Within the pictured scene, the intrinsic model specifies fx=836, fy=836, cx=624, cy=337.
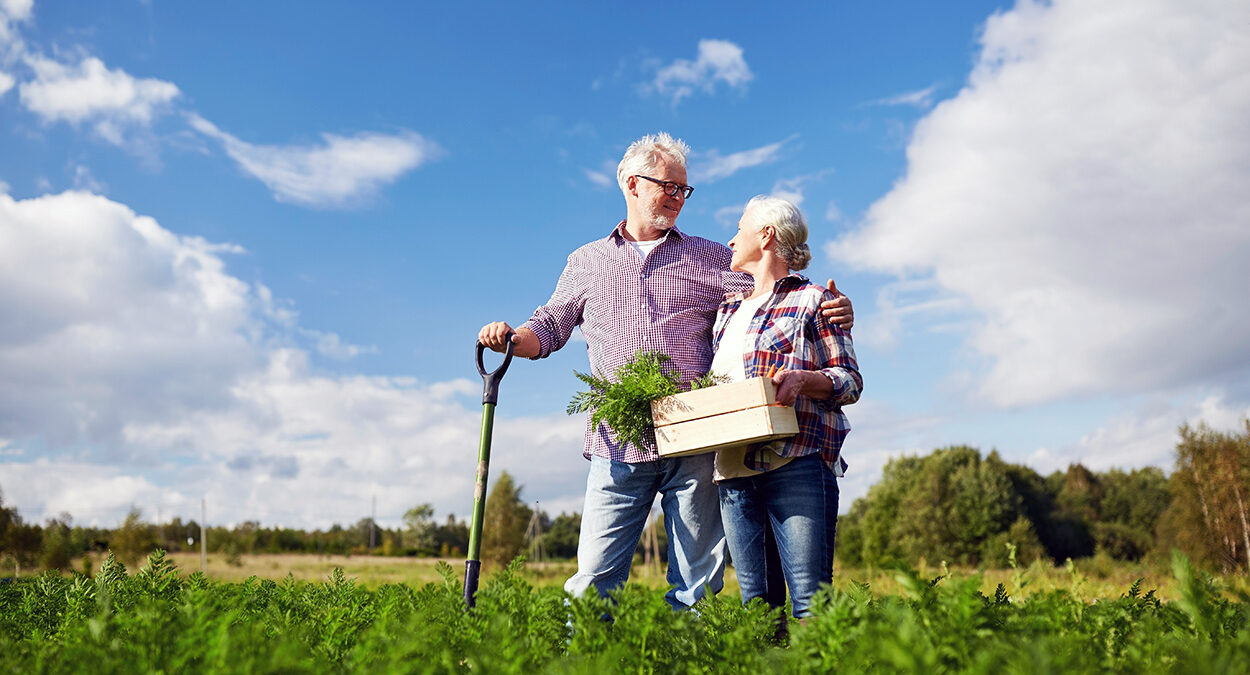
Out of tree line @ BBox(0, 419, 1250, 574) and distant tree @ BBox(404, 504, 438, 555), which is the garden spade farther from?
distant tree @ BBox(404, 504, 438, 555)

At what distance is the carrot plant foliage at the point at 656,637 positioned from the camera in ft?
6.08

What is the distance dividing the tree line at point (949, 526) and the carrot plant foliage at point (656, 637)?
60.9ft

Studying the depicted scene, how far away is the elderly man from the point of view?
449 centimetres

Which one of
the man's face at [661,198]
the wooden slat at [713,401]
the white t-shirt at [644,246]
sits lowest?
the wooden slat at [713,401]

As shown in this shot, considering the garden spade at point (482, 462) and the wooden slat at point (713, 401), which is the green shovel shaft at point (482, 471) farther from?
the wooden slat at point (713, 401)

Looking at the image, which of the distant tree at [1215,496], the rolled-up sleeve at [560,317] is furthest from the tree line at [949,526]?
the rolled-up sleeve at [560,317]

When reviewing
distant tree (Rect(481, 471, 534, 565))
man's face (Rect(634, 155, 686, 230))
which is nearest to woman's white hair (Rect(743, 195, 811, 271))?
man's face (Rect(634, 155, 686, 230))

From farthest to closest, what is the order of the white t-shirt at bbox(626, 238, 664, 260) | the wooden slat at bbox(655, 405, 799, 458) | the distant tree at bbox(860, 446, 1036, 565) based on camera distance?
the distant tree at bbox(860, 446, 1036, 565)
the white t-shirt at bbox(626, 238, 664, 260)
the wooden slat at bbox(655, 405, 799, 458)

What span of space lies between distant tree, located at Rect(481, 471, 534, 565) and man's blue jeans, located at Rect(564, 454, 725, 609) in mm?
22702

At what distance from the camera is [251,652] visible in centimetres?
210

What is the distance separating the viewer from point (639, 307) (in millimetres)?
4770

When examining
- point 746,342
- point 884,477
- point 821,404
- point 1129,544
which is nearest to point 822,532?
point 821,404

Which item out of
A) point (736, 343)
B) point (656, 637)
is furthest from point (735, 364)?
point (656, 637)

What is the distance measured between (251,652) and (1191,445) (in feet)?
119
